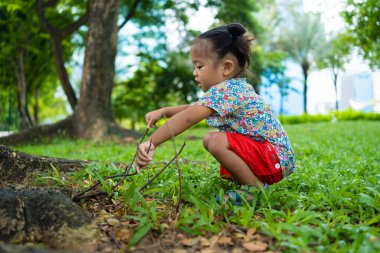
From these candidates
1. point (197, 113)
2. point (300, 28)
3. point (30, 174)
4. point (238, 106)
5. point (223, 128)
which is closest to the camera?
point (197, 113)

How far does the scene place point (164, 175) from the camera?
3.00m

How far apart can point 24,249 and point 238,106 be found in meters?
1.40

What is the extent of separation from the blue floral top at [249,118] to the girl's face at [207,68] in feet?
0.31

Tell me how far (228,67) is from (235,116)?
31 centimetres

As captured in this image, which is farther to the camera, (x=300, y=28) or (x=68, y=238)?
(x=300, y=28)

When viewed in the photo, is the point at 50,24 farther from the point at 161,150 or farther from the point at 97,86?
the point at 161,150

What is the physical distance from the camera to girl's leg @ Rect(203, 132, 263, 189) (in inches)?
91.4

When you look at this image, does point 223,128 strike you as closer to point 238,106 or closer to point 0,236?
point 238,106

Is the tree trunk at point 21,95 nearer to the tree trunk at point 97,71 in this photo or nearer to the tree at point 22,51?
the tree at point 22,51

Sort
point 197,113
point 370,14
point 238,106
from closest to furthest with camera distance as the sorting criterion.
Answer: point 197,113
point 238,106
point 370,14

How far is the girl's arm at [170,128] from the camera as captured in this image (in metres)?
2.09

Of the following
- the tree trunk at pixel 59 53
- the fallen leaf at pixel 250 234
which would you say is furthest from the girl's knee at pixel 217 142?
the tree trunk at pixel 59 53

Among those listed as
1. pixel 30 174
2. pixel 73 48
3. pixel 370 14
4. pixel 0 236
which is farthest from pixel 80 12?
pixel 0 236

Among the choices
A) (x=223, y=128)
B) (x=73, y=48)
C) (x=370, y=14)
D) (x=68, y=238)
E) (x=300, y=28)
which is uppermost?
(x=300, y=28)
